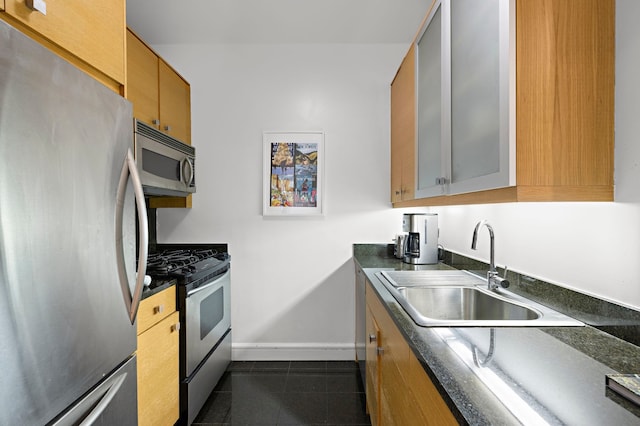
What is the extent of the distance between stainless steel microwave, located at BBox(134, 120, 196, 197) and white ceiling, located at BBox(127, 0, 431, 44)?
0.96m

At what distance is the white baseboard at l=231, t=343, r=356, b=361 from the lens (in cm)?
282

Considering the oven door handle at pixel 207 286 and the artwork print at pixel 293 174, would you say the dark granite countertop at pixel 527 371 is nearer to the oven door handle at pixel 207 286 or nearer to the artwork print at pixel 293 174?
the oven door handle at pixel 207 286

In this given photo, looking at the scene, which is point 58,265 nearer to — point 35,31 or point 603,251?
point 35,31

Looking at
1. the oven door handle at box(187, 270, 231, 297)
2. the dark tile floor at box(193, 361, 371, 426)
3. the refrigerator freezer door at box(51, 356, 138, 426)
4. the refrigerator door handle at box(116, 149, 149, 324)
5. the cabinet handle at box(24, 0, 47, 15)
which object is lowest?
the dark tile floor at box(193, 361, 371, 426)

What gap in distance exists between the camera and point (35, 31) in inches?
34.1

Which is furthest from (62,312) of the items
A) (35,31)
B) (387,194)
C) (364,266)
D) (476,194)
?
(387,194)

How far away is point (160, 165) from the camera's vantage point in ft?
6.57

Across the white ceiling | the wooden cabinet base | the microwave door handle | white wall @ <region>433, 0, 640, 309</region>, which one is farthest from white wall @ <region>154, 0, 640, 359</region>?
white wall @ <region>433, 0, 640, 309</region>

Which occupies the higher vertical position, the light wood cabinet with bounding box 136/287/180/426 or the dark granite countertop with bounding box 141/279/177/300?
the dark granite countertop with bounding box 141/279/177/300

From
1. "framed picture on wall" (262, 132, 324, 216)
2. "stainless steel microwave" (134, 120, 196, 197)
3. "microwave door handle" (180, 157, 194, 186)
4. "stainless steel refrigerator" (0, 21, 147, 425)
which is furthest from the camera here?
"framed picture on wall" (262, 132, 324, 216)

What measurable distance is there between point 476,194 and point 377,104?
1764 millimetres

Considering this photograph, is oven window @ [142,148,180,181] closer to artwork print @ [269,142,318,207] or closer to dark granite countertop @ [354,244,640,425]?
artwork print @ [269,142,318,207]

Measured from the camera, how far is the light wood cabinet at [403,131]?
2072 mm

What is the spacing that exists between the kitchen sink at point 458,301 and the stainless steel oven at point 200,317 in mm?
1102
